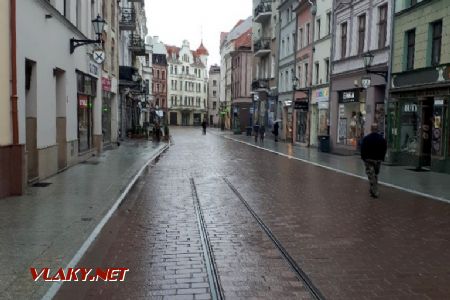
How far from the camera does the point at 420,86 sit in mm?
18609

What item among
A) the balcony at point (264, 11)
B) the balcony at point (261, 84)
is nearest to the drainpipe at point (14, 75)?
the balcony at point (261, 84)

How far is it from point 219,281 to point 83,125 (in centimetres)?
1549

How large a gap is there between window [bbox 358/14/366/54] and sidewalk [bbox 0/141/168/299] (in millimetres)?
15313

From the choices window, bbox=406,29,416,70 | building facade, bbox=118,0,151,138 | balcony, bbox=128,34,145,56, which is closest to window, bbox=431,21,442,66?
window, bbox=406,29,416,70

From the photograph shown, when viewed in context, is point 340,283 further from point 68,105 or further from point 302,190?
point 68,105

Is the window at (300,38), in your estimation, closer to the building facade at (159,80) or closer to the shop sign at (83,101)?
the shop sign at (83,101)

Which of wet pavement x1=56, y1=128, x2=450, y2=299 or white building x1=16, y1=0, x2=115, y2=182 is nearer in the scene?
wet pavement x1=56, y1=128, x2=450, y2=299

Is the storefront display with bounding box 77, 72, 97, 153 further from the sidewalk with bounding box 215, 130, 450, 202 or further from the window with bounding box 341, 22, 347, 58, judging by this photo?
the window with bounding box 341, 22, 347, 58

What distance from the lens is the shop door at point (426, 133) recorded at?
738 inches

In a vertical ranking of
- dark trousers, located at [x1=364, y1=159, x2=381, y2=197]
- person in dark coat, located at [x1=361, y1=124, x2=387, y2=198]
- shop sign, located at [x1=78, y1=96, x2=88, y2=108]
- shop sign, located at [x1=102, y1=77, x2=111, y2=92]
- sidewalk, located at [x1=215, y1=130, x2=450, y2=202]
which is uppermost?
shop sign, located at [x1=102, y1=77, x2=111, y2=92]

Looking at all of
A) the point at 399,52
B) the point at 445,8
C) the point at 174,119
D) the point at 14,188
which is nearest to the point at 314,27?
the point at 399,52

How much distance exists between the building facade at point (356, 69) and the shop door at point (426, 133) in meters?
3.43

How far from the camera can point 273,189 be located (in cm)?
1275

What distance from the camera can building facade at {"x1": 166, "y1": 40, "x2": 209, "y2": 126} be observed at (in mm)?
110188
